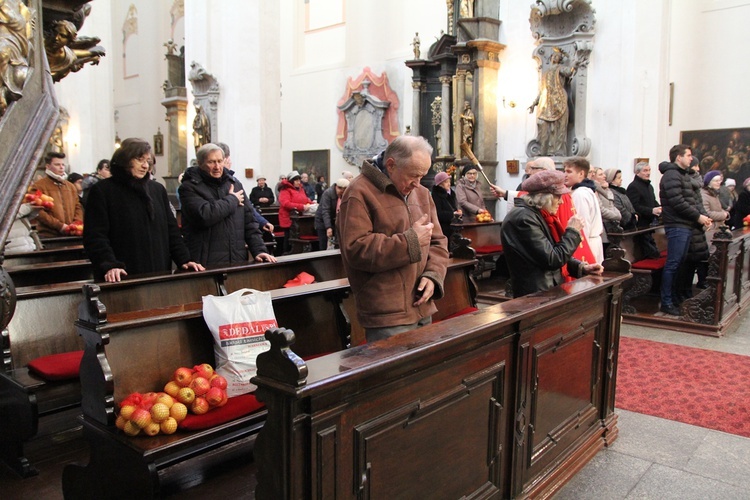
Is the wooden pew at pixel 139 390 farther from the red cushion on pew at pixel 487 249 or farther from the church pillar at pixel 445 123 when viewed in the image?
the church pillar at pixel 445 123

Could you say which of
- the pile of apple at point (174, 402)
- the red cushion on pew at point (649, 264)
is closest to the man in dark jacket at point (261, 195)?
the red cushion on pew at point (649, 264)

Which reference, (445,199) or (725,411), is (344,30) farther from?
(725,411)

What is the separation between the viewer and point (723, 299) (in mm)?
6293

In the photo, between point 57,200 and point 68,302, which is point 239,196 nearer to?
point 68,302

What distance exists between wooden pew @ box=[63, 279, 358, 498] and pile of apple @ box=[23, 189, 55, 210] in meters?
3.84

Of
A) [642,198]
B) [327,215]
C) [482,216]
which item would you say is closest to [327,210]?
[327,215]

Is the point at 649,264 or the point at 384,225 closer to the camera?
the point at 384,225

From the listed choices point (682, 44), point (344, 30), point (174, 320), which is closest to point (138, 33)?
point (344, 30)

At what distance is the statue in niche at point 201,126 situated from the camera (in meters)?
12.8

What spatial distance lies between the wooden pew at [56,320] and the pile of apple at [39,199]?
2.59 metres

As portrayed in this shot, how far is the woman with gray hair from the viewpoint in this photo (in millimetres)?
3477

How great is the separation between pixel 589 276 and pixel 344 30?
14700mm

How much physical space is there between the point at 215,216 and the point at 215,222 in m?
0.08

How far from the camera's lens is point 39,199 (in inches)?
236
